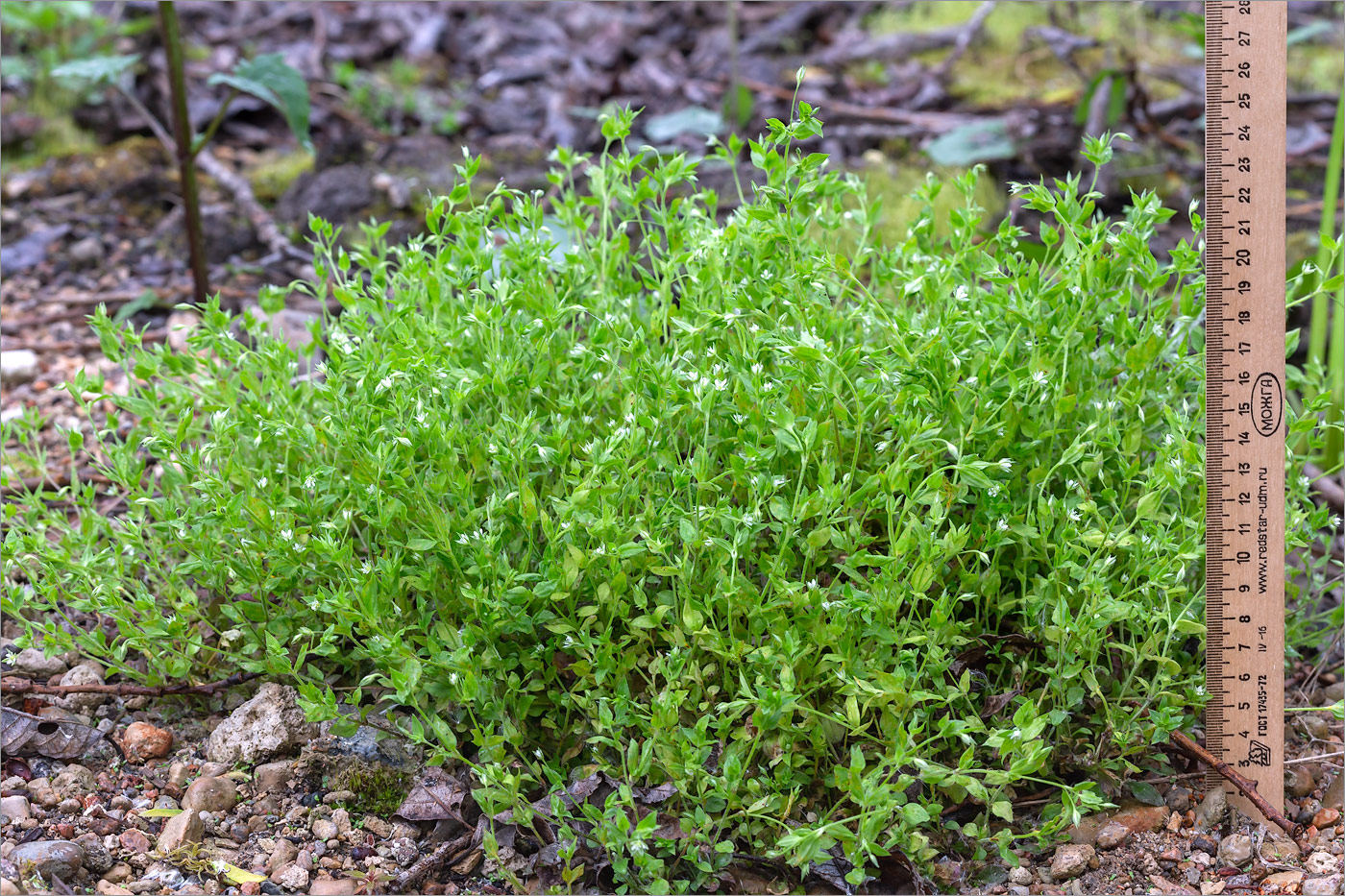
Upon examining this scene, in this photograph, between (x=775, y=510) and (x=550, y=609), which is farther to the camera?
(x=550, y=609)

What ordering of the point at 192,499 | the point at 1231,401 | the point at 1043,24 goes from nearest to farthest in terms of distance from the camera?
the point at 1231,401 < the point at 192,499 < the point at 1043,24

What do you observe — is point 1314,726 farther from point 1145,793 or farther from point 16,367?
point 16,367

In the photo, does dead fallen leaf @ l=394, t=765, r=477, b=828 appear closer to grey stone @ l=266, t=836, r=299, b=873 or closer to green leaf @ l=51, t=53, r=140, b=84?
grey stone @ l=266, t=836, r=299, b=873

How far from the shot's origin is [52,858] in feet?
6.07

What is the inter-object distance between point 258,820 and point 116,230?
287cm

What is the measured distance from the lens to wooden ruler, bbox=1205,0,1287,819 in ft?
6.54

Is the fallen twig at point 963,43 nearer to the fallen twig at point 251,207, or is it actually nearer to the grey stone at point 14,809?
the fallen twig at point 251,207

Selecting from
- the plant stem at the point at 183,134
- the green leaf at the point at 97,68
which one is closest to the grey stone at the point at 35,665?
the plant stem at the point at 183,134

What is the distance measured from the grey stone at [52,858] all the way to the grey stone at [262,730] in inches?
12.2

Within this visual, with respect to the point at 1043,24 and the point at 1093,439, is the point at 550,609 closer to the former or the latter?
the point at 1093,439

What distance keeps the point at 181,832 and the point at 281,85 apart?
2.17m

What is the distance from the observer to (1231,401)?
2027 millimetres

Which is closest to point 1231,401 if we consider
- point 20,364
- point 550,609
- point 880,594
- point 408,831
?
point 880,594

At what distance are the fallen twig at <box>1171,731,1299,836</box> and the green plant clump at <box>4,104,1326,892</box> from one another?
0.10 metres
